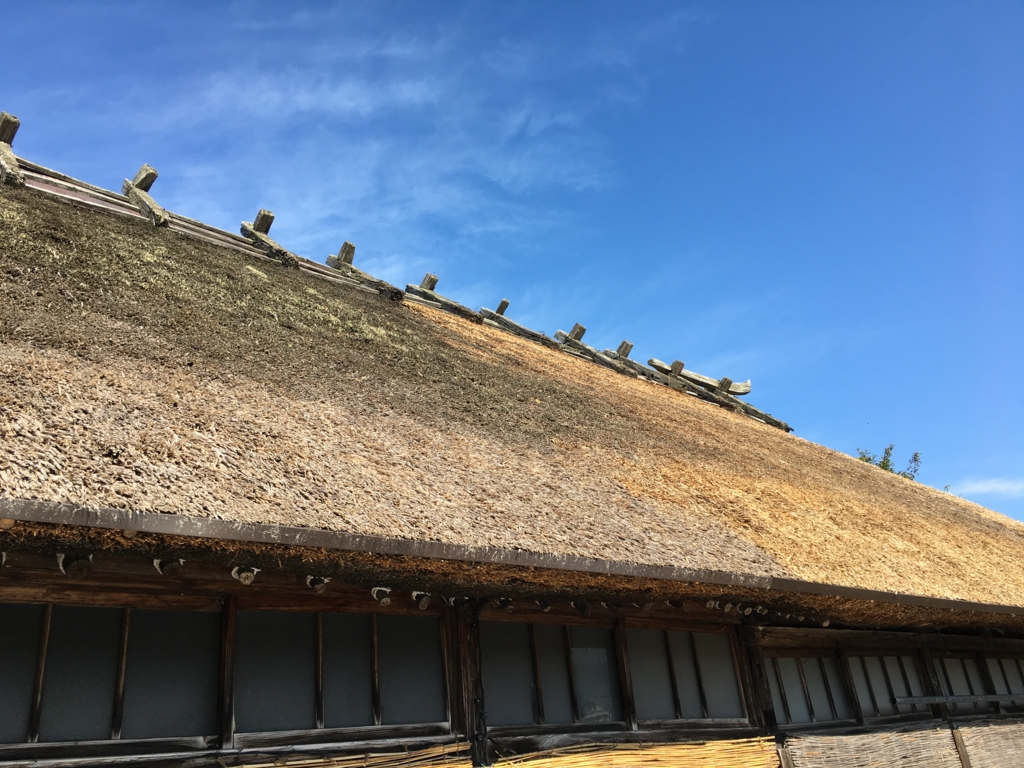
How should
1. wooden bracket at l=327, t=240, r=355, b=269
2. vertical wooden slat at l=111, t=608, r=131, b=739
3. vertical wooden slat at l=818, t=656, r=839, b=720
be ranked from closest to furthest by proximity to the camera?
vertical wooden slat at l=111, t=608, r=131, b=739 < vertical wooden slat at l=818, t=656, r=839, b=720 < wooden bracket at l=327, t=240, r=355, b=269

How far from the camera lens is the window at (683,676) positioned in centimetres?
447

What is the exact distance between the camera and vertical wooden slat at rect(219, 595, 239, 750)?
9.75ft

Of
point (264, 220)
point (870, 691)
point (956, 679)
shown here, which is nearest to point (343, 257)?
point (264, 220)

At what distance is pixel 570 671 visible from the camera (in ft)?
13.7

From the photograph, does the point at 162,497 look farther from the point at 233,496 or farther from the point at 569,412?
the point at 569,412

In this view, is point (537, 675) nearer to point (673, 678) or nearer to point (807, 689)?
point (673, 678)

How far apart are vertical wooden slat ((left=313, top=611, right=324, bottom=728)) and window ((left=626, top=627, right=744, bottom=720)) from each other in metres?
1.92

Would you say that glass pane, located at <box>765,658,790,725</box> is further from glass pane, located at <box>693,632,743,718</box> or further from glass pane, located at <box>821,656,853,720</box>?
glass pane, located at <box>821,656,853,720</box>

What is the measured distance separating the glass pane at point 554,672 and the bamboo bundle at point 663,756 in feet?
0.77

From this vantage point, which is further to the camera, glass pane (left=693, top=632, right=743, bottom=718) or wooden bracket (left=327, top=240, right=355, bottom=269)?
wooden bracket (left=327, top=240, right=355, bottom=269)

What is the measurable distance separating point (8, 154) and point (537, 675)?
17.2 ft

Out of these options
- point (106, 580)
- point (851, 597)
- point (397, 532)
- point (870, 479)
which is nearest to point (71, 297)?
point (106, 580)

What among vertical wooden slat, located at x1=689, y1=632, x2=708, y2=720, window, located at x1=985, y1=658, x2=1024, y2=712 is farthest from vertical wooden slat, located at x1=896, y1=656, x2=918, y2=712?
vertical wooden slat, located at x1=689, y1=632, x2=708, y2=720

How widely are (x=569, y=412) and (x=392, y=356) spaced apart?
1.36m
